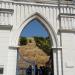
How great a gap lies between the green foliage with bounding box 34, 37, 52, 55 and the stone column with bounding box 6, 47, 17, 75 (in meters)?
1.21

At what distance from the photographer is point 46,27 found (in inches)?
479

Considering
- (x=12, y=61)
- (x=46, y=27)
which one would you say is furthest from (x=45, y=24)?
(x=12, y=61)

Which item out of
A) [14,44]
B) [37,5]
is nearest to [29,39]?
[14,44]

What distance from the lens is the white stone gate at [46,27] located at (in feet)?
37.7

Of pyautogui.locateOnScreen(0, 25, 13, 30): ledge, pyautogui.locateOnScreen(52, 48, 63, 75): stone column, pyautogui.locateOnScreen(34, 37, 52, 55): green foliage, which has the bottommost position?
pyautogui.locateOnScreen(52, 48, 63, 75): stone column

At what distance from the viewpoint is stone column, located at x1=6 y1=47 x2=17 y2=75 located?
11367 mm

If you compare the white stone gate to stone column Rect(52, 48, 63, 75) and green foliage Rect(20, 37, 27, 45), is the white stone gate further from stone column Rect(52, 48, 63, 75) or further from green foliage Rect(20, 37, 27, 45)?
green foliage Rect(20, 37, 27, 45)

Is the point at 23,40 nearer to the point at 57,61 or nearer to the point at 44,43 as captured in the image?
the point at 44,43

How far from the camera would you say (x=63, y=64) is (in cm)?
1181

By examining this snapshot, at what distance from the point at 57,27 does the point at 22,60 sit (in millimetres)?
2067

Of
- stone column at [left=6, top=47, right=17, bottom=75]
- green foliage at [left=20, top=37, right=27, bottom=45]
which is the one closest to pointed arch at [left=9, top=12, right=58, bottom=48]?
green foliage at [left=20, top=37, right=27, bottom=45]

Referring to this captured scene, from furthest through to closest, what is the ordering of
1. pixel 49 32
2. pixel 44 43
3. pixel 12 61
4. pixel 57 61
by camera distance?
pixel 44 43, pixel 49 32, pixel 57 61, pixel 12 61

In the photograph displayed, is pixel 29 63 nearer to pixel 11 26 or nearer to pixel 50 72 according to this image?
pixel 50 72

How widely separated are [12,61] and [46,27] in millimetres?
2071
